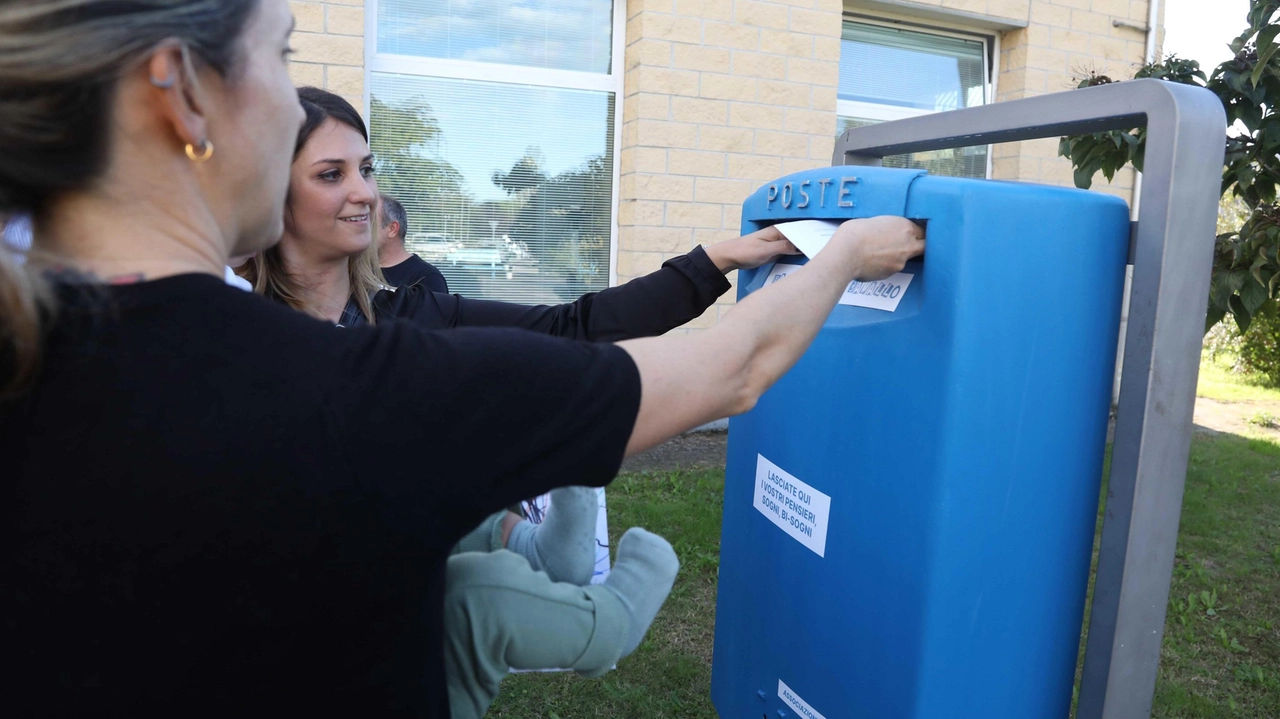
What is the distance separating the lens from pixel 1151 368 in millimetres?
1241

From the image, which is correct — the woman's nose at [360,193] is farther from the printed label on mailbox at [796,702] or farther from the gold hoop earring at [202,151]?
the printed label on mailbox at [796,702]

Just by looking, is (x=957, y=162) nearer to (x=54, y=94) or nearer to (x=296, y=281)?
(x=296, y=281)

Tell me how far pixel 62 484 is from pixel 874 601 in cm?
109

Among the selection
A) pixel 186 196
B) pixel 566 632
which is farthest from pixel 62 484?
pixel 566 632

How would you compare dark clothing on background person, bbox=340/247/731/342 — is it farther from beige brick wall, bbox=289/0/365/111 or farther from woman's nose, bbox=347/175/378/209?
beige brick wall, bbox=289/0/365/111

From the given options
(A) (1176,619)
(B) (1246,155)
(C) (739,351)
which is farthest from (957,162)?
(C) (739,351)

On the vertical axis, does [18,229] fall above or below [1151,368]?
above

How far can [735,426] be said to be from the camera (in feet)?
6.07

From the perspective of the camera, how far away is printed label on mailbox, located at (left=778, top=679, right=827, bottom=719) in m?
1.54

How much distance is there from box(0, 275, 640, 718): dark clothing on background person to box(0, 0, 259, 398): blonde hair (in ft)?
0.10

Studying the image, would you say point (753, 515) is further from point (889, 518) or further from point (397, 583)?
point (397, 583)

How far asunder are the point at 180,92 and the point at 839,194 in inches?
38.5

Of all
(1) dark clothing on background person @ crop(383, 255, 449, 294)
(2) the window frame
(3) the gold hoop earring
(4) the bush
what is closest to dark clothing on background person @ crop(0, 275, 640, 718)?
(3) the gold hoop earring

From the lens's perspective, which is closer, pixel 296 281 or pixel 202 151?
pixel 202 151
